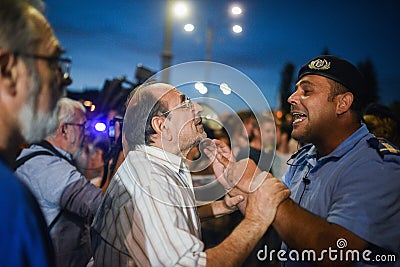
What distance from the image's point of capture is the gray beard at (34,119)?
100 cm

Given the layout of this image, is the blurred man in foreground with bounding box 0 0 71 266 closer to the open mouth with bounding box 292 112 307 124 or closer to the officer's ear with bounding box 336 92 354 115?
the open mouth with bounding box 292 112 307 124

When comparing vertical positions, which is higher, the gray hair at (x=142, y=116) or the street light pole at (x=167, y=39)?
the street light pole at (x=167, y=39)

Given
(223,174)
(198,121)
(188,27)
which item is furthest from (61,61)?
(188,27)

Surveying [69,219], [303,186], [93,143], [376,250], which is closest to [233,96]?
[303,186]

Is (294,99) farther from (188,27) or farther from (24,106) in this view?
(24,106)

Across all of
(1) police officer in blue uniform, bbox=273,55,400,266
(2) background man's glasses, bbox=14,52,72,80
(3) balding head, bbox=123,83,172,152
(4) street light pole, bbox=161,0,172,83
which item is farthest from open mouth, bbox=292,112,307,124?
(2) background man's glasses, bbox=14,52,72,80

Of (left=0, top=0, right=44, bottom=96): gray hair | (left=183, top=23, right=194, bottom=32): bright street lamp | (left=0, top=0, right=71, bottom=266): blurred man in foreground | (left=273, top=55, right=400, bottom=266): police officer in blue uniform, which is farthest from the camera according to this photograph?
(left=183, top=23, right=194, bottom=32): bright street lamp

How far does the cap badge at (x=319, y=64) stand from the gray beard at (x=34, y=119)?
3.51ft

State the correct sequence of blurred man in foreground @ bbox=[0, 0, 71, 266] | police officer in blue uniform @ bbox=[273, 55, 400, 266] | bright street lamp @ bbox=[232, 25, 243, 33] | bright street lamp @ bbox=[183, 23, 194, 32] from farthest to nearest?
bright street lamp @ bbox=[183, 23, 194, 32] < bright street lamp @ bbox=[232, 25, 243, 33] < police officer in blue uniform @ bbox=[273, 55, 400, 266] < blurred man in foreground @ bbox=[0, 0, 71, 266]

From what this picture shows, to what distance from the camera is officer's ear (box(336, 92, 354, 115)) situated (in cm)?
167

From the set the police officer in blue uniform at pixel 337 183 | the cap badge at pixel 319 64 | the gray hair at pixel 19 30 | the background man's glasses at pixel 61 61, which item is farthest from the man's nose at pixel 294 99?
the gray hair at pixel 19 30

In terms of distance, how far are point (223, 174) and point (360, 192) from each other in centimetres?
51

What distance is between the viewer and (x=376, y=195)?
1.48 meters

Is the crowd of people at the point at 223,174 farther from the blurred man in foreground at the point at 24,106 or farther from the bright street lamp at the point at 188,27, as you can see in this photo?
the bright street lamp at the point at 188,27
